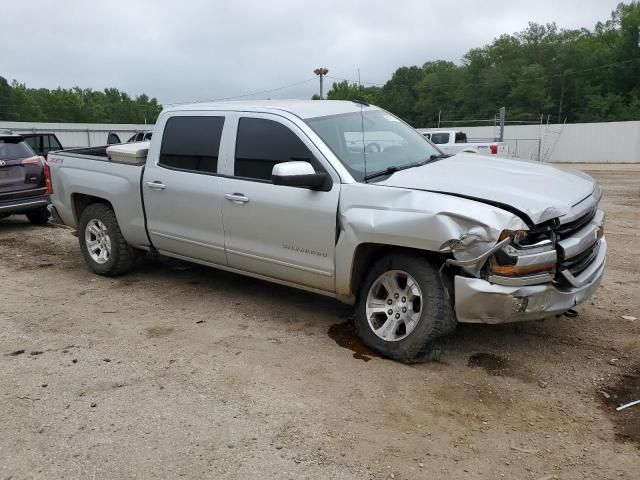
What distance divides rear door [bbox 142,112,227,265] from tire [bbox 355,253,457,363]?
1.60 meters

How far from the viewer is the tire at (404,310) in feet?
12.7

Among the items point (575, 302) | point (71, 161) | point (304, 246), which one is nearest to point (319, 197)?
point (304, 246)

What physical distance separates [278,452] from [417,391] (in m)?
1.09

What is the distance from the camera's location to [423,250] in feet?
13.1

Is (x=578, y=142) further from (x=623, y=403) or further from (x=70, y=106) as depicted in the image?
(x=70, y=106)

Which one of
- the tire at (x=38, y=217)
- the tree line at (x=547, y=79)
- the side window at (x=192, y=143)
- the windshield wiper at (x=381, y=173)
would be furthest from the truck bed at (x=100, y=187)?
the tree line at (x=547, y=79)

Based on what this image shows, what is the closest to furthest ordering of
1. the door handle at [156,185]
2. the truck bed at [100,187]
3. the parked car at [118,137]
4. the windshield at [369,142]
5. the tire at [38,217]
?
the windshield at [369,142] < the door handle at [156,185] < the truck bed at [100,187] < the tire at [38,217] < the parked car at [118,137]

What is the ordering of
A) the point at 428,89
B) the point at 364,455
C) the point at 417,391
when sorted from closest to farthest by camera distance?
the point at 364,455 → the point at 417,391 → the point at 428,89

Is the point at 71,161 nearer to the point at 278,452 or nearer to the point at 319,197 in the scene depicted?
the point at 319,197

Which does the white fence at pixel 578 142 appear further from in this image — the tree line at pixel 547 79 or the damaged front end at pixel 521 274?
the damaged front end at pixel 521 274

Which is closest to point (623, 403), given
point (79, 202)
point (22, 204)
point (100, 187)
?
point (100, 187)

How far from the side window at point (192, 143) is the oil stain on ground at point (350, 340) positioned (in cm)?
179

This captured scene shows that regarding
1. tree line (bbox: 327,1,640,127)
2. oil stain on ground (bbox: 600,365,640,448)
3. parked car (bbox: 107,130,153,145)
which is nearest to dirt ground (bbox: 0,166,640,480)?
oil stain on ground (bbox: 600,365,640,448)

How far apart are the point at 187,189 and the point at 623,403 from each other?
3877 millimetres
